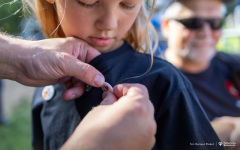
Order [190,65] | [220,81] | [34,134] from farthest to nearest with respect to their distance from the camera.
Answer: [190,65], [220,81], [34,134]

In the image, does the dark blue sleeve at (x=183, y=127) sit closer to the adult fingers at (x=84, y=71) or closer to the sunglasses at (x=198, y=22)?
the adult fingers at (x=84, y=71)

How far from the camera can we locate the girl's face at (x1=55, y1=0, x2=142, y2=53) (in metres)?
0.94

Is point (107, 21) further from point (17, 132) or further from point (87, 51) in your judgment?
point (17, 132)

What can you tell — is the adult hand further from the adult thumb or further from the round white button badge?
the round white button badge

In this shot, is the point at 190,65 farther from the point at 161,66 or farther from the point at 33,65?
the point at 33,65

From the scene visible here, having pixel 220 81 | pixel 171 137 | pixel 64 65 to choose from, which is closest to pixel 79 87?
pixel 64 65

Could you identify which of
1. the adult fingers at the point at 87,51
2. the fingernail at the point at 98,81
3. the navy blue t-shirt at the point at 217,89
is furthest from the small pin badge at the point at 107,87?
the navy blue t-shirt at the point at 217,89

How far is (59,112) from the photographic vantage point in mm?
1167

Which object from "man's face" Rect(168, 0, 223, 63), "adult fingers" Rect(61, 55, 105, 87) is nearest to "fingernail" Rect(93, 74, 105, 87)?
"adult fingers" Rect(61, 55, 105, 87)

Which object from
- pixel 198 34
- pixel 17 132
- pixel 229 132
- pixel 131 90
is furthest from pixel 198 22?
pixel 17 132

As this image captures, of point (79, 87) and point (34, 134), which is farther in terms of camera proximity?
point (34, 134)

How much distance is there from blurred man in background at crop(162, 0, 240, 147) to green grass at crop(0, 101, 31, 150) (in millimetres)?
2159

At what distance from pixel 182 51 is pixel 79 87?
1838mm

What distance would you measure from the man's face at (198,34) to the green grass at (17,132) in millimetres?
2238
